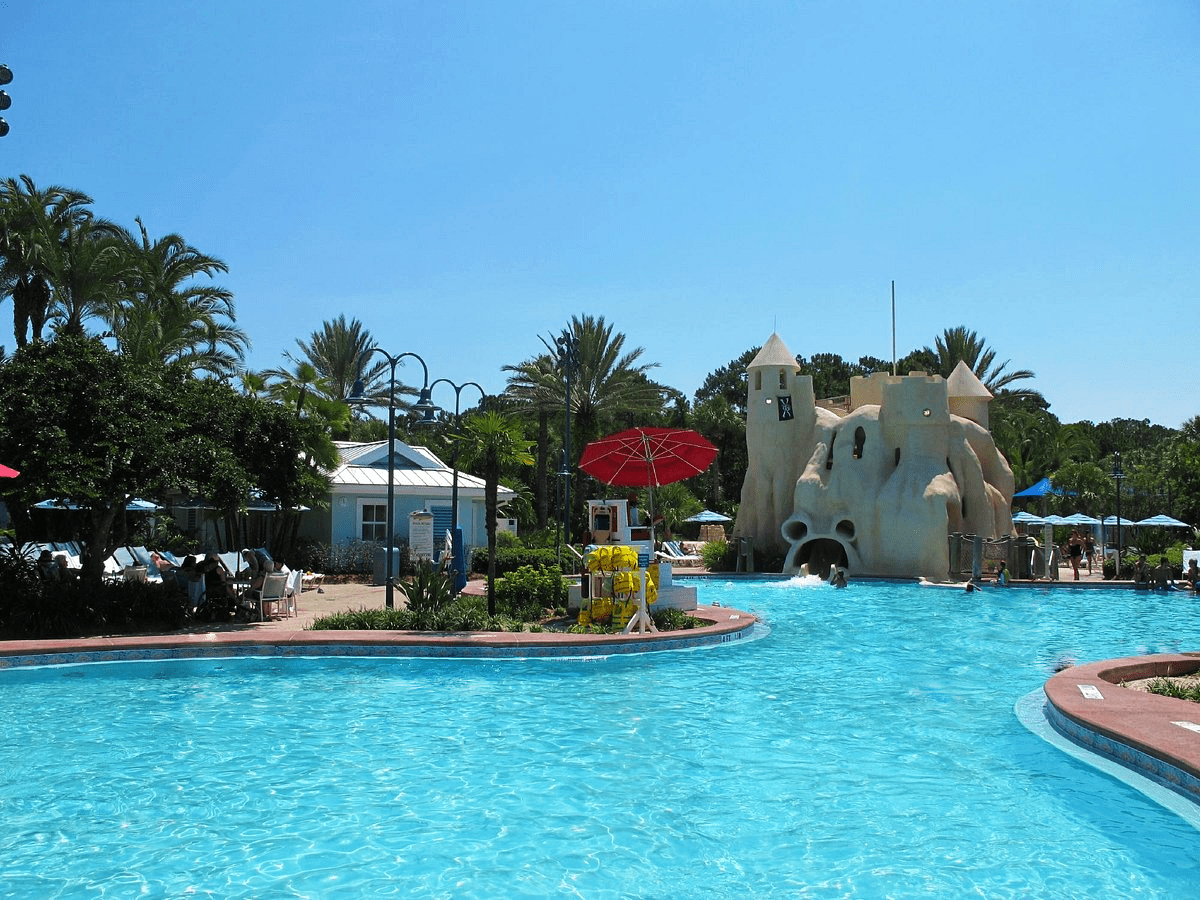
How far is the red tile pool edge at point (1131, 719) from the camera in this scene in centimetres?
756

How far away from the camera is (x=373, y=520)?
26891 mm

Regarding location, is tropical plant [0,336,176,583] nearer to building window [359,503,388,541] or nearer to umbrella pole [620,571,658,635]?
umbrella pole [620,571,658,635]

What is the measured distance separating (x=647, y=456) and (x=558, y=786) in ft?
33.8

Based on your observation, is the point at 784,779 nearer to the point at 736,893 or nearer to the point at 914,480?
the point at 736,893

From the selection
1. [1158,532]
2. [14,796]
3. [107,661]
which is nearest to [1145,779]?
[14,796]

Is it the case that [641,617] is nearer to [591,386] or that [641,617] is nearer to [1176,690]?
[1176,690]

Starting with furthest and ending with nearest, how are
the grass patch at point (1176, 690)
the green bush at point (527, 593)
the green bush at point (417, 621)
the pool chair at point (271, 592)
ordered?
the green bush at point (527, 593) → the pool chair at point (271, 592) → the green bush at point (417, 621) → the grass patch at point (1176, 690)

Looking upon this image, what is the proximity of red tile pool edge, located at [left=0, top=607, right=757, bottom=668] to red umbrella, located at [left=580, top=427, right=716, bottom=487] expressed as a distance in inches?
172

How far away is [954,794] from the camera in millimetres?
7922

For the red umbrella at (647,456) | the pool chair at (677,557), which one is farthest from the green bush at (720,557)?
the red umbrella at (647,456)

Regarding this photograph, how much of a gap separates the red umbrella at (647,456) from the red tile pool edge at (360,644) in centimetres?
437

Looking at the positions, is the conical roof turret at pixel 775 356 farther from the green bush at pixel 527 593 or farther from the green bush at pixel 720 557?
the green bush at pixel 527 593

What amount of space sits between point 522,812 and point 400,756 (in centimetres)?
191

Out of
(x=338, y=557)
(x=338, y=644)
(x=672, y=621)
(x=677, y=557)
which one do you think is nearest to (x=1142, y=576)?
(x=677, y=557)
